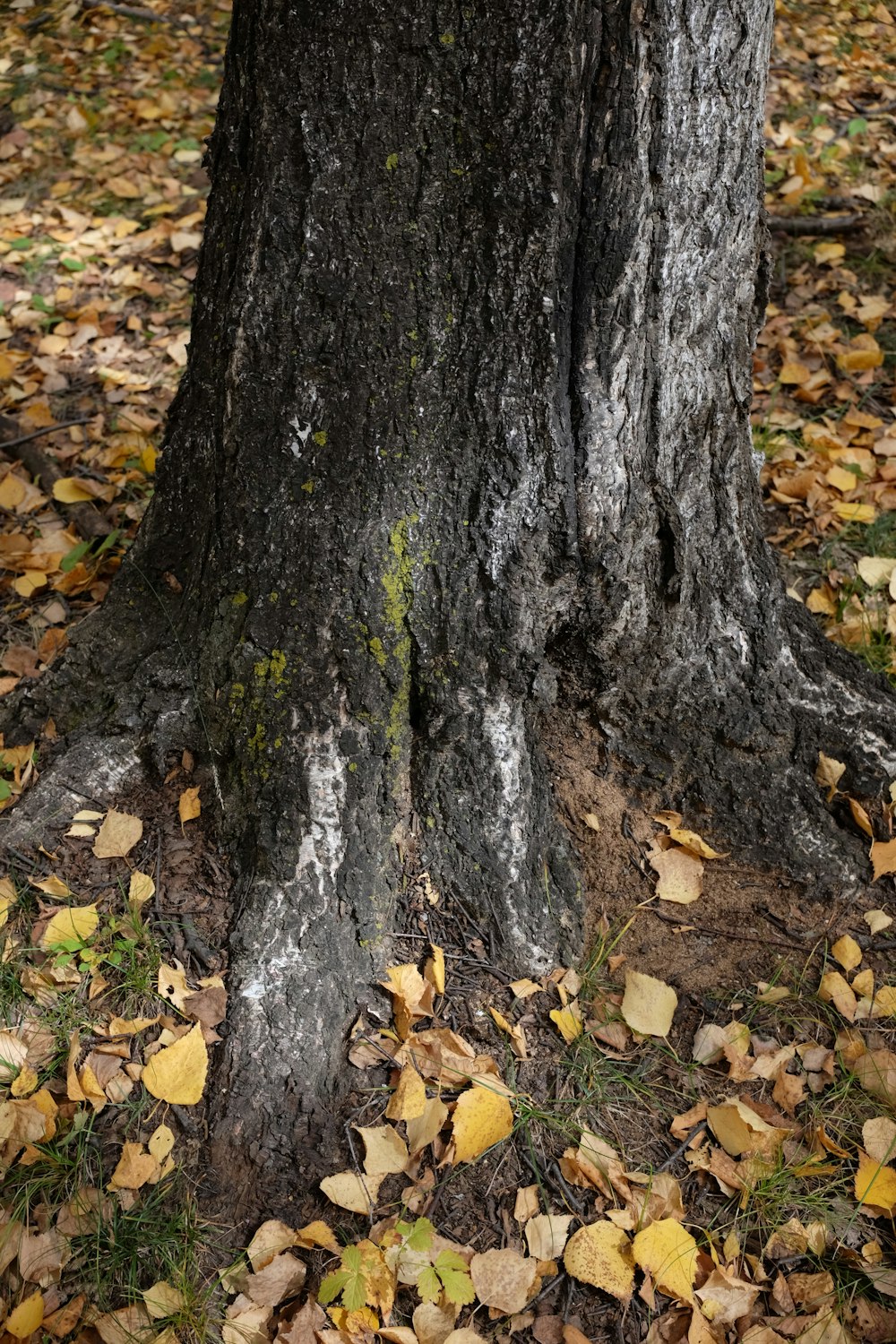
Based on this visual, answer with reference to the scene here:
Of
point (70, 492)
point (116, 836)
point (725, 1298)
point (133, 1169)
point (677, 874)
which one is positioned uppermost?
point (70, 492)

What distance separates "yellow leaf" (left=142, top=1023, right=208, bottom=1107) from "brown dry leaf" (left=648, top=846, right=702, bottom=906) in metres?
0.97

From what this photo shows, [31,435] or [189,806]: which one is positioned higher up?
[31,435]

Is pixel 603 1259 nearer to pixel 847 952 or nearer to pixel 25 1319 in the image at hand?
pixel 847 952

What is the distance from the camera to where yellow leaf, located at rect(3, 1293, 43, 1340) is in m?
1.54

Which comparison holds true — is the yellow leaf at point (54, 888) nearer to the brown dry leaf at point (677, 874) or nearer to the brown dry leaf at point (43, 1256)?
the brown dry leaf at point (43, 1256)

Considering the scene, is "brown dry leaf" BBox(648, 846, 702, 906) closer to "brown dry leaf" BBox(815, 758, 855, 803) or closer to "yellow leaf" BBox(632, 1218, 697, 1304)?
"brown dry leaf" BBox(815, 758, 855, 803)

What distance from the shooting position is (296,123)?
1.71m

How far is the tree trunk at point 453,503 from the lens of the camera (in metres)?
1.68

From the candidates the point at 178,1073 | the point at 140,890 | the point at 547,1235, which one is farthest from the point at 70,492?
the point at 547,1235

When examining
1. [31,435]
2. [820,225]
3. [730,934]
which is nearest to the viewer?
[730,934]

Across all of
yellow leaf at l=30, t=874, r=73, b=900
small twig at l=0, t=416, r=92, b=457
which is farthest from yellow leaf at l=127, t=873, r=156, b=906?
small twig at l=0, t=416, r=92, b=457

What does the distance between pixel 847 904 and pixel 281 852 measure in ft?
3.88

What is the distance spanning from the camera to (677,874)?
Answer: 215cm

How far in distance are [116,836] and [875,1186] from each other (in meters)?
1.55
